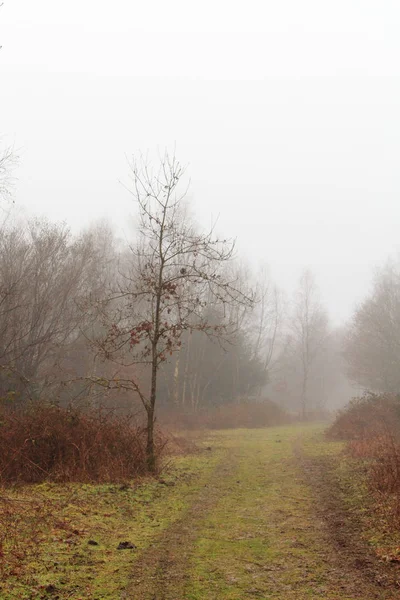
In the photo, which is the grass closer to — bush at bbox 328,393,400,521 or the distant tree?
bush at bbox 328,393,400,521

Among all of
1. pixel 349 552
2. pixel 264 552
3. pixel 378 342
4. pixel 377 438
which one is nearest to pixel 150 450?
pixel 264 552

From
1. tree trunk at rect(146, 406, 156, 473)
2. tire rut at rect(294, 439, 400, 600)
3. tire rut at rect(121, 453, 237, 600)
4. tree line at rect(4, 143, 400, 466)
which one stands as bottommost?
tire rut at rect(121, 453, 237, 600)

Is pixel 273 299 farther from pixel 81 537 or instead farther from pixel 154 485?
pixel 81 537

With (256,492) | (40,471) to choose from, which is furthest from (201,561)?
(40,471)

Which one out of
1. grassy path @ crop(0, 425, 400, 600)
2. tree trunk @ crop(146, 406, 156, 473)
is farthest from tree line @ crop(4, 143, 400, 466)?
grassy path @ crop(0, 425, 400, 600)

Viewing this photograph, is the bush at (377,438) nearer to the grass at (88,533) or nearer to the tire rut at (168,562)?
the tire rut at (168,562)

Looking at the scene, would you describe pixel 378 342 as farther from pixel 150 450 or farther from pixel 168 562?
pixel 168 562

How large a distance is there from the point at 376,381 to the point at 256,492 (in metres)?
34.7

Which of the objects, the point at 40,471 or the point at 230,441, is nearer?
the point at 40,471

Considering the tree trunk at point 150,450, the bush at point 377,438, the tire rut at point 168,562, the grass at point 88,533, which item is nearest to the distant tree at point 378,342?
the bush at point 377,438

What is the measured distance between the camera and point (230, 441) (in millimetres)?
20859

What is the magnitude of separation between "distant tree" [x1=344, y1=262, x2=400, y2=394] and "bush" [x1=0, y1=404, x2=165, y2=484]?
103 ft

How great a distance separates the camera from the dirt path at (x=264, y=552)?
16.6 feet

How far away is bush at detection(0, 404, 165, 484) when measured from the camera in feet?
32.1
